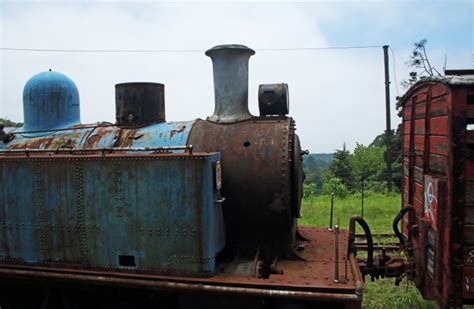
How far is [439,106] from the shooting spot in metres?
4.30

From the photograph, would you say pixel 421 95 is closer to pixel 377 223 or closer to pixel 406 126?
pixel 406 126

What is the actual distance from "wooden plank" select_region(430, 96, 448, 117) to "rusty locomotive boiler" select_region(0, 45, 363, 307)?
5.04 ft

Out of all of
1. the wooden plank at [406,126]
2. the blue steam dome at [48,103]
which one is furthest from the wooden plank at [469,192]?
the blue steam dome at [48,103]

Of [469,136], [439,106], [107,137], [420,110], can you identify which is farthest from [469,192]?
[107,137]

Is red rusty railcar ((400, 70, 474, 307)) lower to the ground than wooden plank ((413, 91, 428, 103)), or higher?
lower

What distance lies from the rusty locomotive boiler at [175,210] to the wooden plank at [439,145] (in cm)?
142

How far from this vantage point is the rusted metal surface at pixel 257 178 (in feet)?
16.0

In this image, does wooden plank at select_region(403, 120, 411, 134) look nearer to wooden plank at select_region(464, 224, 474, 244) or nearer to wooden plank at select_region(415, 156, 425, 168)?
wooden plank at select_region(415, 156, 425, 168)

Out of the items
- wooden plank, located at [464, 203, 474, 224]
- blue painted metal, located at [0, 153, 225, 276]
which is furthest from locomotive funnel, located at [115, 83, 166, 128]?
wooden plank, located at [464, 203, 474, 224]

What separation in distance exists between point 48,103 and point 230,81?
286 centimetres

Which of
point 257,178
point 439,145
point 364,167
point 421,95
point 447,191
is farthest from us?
point 364,167

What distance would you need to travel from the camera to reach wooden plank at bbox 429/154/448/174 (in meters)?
4.09

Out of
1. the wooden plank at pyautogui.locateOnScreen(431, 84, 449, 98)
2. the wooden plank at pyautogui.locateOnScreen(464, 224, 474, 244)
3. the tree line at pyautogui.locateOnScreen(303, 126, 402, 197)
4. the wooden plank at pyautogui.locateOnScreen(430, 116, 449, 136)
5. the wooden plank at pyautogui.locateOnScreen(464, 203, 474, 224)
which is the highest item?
the wooden plank at pyautogui.locateOnScreen(431, 84, 449, 98)

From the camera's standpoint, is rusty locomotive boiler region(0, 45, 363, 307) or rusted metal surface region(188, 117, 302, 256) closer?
rusty locomotive boiler region(0, 45, 363, 307)
